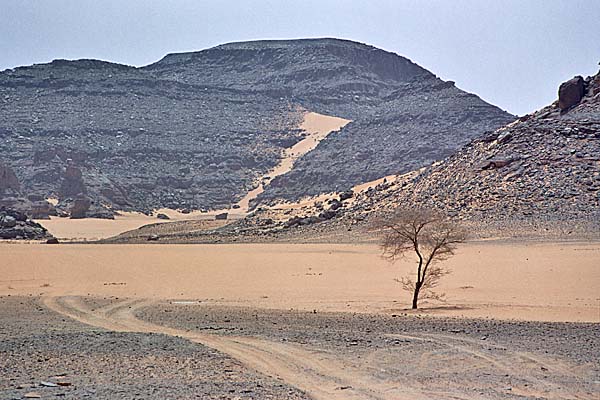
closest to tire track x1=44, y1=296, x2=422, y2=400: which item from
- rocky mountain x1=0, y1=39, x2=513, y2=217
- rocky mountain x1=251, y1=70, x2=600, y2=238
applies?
rocky mountain x1=251, y1=70, x2=600, y2=238

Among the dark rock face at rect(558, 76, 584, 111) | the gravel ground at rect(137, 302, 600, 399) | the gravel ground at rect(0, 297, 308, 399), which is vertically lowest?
the gravel ground at rect(137, 302, 600, 399)

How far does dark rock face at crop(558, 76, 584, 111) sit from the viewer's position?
6162 cm

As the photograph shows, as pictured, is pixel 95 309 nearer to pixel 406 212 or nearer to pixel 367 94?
pixel 406 212

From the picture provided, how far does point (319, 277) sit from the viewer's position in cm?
3584

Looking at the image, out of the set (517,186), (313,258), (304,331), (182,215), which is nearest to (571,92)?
(517,186)

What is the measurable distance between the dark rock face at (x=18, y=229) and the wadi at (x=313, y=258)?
0.67ft

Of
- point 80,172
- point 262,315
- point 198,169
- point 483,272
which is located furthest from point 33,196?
point 262,315

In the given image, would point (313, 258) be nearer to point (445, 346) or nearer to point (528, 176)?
point (528, 176)

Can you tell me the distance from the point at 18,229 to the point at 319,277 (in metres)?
33.8

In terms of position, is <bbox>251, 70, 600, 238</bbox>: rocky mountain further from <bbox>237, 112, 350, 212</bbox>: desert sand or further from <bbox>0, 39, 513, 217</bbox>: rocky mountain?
<bbox>237, 112, 350, 212</bbox>: desert sand

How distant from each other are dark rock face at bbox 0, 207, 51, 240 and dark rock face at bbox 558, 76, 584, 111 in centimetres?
3875

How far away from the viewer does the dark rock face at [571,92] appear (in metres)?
61.6

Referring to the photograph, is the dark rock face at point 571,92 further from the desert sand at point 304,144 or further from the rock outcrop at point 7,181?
the rock outcrop at point 7,181

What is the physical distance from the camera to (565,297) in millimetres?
26641
